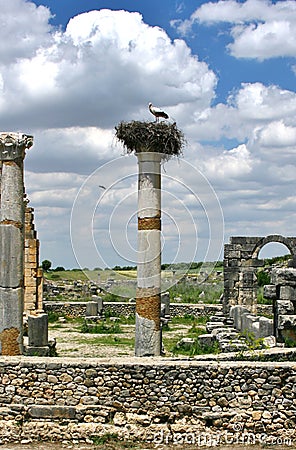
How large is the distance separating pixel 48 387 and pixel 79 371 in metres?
0.56

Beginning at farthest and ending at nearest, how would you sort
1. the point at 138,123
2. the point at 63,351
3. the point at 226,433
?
the point at 63,351
the point at 138,123
the point at 226,433

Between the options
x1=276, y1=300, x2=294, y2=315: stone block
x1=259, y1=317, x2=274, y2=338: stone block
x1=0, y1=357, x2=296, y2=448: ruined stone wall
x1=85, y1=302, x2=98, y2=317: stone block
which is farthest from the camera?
x1=85, y1=302, x2=98, y2=317: stone block

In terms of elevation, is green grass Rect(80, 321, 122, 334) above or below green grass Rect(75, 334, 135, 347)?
above

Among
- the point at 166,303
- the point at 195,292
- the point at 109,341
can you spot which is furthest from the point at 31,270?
the point at 195,292

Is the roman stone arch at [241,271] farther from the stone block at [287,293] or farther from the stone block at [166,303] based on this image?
the stone block at [287,293]

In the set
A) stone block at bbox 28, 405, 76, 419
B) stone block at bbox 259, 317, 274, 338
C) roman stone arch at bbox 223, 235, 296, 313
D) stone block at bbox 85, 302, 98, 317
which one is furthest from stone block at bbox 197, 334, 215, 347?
stone block at bbox 85, 302, 98, 317

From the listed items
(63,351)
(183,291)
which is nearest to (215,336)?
(63,351)

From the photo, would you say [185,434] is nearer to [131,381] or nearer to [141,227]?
[131,381]

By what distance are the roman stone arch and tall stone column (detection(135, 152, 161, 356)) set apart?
11.9 meters

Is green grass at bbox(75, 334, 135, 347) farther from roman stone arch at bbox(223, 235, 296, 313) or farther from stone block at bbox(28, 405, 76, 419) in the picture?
stone block at bbox(28, 405, 76, 419)

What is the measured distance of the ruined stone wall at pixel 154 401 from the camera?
980cm

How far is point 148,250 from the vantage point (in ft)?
44.1

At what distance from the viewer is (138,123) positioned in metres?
13.3

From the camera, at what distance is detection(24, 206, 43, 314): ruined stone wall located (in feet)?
65.2
